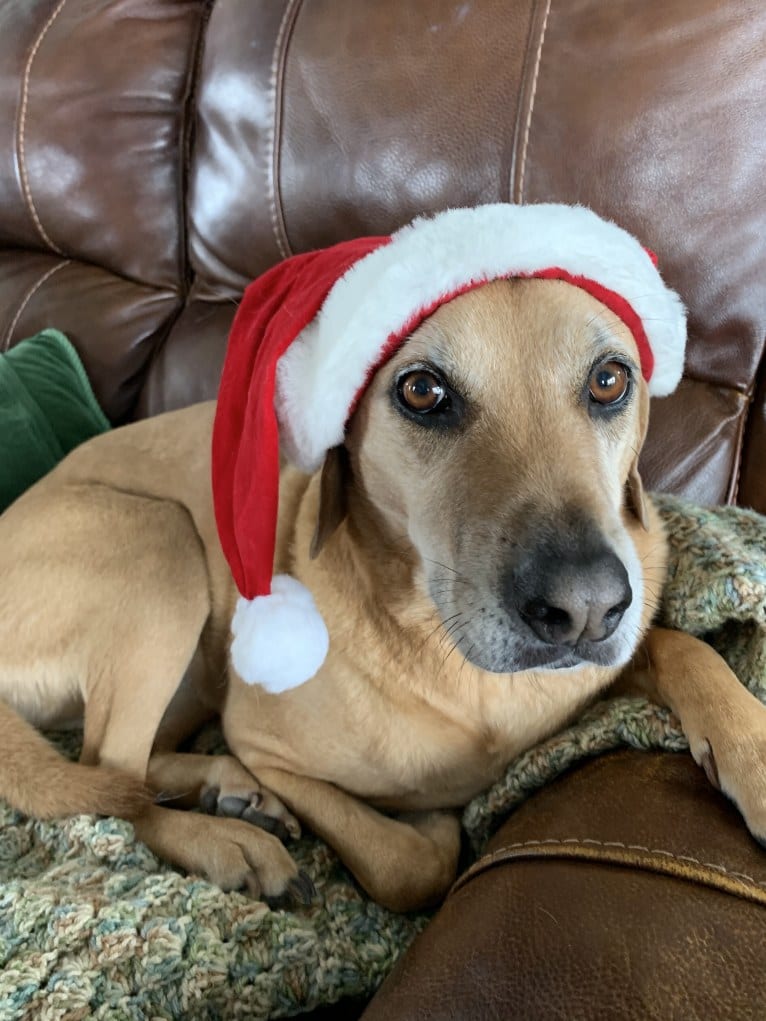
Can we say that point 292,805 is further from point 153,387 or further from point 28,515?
point 153,387

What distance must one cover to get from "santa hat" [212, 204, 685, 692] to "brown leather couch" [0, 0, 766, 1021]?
1.30 feet

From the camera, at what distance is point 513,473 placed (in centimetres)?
94

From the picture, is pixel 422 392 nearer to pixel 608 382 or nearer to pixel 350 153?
pixel 608 382

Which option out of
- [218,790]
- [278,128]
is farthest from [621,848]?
[278,128]

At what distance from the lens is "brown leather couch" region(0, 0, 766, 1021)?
0.69 metres

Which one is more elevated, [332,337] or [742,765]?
[332,337]

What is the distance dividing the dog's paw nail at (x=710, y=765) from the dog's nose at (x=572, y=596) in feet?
0.66

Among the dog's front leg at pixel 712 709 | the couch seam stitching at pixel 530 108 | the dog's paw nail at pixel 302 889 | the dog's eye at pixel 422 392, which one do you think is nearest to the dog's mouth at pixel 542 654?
the dog's front leg at pixel 712 709

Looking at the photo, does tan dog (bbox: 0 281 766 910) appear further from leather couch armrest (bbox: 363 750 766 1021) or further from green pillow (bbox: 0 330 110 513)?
green pillow (bbox: 0 330 110 513)

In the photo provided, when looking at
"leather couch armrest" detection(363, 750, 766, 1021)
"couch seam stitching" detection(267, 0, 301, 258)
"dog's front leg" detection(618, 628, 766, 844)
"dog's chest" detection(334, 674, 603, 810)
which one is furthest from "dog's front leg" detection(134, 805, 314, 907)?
"couch seam stitching" detection(267, 0, 301, 258)

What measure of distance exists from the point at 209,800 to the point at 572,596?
88 cm

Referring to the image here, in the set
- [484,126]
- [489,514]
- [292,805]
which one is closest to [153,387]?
[484,126]

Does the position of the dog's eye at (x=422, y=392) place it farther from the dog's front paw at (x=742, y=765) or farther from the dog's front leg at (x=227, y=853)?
the dog's front leg at (x=227, y=853)

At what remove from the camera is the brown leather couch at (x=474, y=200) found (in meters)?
0.69
